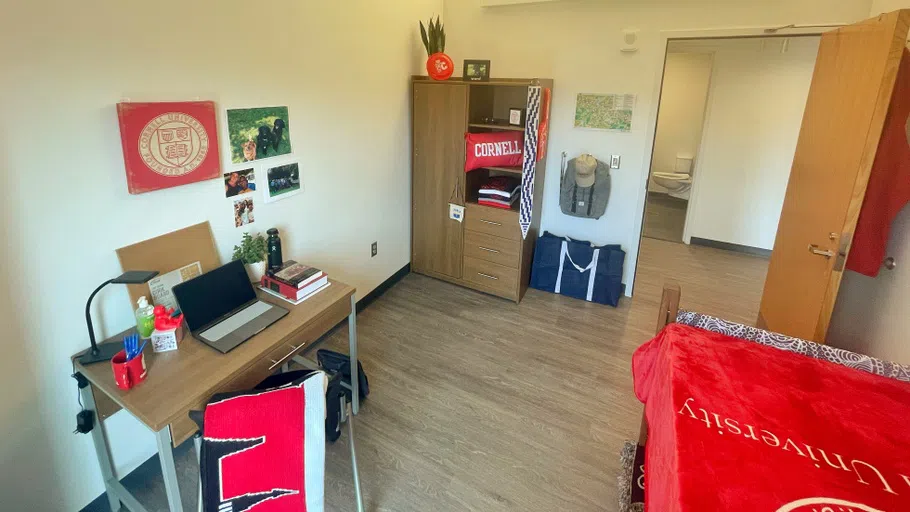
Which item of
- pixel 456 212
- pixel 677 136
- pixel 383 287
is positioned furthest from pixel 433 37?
pixel 677 136

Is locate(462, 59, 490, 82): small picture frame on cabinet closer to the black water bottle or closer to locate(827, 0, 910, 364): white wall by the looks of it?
the black water bottle

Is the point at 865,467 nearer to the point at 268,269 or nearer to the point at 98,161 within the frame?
the point at 268,269

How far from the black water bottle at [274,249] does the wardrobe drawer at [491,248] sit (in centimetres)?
172

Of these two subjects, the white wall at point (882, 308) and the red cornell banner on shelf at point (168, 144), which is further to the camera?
the white wall at point (882, 308)

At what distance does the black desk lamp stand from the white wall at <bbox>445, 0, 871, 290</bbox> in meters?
3.07

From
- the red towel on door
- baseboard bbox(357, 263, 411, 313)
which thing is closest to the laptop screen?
baseboard bbox(357, 263, 411, 313)

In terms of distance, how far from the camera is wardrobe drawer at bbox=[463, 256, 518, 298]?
3.74 m

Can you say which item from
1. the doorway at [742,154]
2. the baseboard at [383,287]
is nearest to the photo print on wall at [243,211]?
the baseboard at [383,287]

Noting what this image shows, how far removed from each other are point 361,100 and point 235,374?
2033 millimetres

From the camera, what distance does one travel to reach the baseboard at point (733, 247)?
16.4 feet

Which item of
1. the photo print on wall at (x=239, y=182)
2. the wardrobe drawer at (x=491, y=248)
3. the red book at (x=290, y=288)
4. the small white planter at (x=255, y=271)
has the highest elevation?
the photo print on wall at (x=239, y=182)

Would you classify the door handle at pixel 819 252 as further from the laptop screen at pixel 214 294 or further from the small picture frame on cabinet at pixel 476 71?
the laptop screen at pixel 214 294

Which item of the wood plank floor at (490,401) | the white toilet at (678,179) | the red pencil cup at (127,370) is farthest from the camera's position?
the white toilet at (678,179)

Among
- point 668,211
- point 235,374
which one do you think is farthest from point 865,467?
point 668,211
